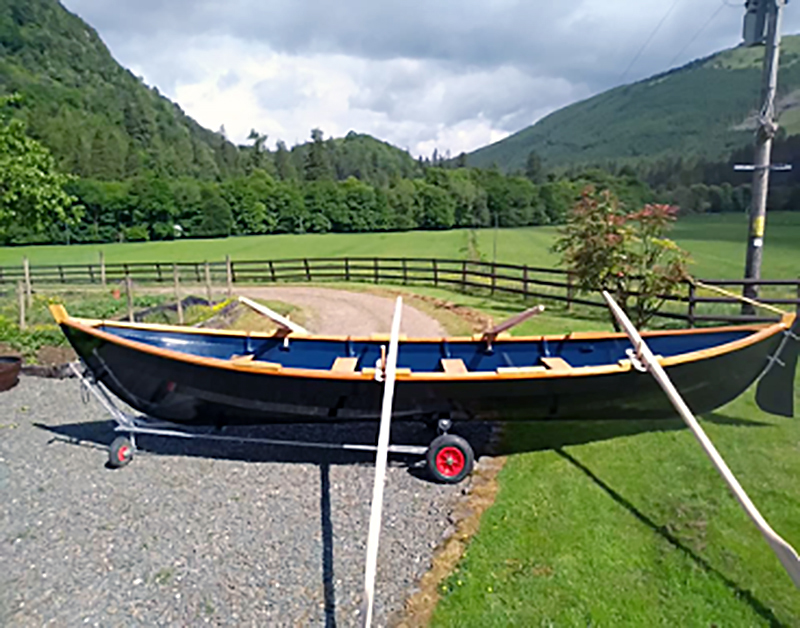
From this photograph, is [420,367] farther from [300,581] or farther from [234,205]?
[234,205]

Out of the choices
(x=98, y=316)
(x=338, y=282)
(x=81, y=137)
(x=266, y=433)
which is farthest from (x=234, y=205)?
(x=266, y=433)

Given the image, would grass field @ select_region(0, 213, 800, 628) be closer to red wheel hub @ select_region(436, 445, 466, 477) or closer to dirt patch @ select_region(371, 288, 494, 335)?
red wheel hub @ select_region(436, 445, 466, 477)

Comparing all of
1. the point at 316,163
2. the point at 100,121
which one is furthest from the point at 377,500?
the point at 100,121

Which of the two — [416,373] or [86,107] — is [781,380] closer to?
[416,373]

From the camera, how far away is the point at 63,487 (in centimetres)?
534

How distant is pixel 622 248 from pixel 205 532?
752 cm

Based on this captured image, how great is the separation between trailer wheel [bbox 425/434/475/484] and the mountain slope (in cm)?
6853

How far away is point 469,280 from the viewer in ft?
74.4

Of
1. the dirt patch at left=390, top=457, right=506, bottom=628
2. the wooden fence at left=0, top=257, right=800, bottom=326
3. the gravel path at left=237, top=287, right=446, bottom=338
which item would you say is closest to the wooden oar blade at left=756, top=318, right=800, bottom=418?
the wooden fence at left=0, top=257, right=800, bottom=326

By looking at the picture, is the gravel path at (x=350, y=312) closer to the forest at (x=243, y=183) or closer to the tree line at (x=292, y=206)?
the forest at (x=243, y=183)

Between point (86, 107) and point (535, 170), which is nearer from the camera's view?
point (86, 107)

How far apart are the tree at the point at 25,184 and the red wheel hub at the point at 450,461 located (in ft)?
34.7

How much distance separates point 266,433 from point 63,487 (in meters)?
2.17

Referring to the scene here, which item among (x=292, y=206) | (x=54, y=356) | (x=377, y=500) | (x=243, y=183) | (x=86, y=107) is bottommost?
(x=54, y=356)
